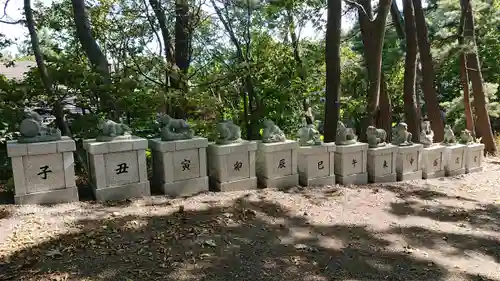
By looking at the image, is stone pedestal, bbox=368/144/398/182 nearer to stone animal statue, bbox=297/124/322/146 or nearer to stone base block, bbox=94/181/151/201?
stone animal statue, bbox=297/124/322/146

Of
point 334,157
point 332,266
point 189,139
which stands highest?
point 189,139

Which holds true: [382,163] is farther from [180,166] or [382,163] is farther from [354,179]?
[180,166]

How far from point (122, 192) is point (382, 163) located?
16.9ft

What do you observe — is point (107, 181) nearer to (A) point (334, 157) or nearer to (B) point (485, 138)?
(A) point (334, 157)

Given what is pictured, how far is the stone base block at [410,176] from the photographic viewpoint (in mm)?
8156

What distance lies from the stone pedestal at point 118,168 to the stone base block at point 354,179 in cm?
368

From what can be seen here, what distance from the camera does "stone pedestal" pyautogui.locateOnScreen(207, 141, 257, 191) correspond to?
613 centimetres

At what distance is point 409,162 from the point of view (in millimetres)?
8258

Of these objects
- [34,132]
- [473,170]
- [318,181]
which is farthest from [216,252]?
[473,170]

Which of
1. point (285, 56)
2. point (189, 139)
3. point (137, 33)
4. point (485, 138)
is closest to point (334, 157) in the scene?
point (189, 139)

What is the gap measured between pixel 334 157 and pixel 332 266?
3681 millimetres

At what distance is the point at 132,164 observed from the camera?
552 cm

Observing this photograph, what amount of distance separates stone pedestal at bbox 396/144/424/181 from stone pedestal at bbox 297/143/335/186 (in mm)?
1820

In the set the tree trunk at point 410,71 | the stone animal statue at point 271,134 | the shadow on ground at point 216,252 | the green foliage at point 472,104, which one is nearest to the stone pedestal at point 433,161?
the tree trunk at point 410,71
